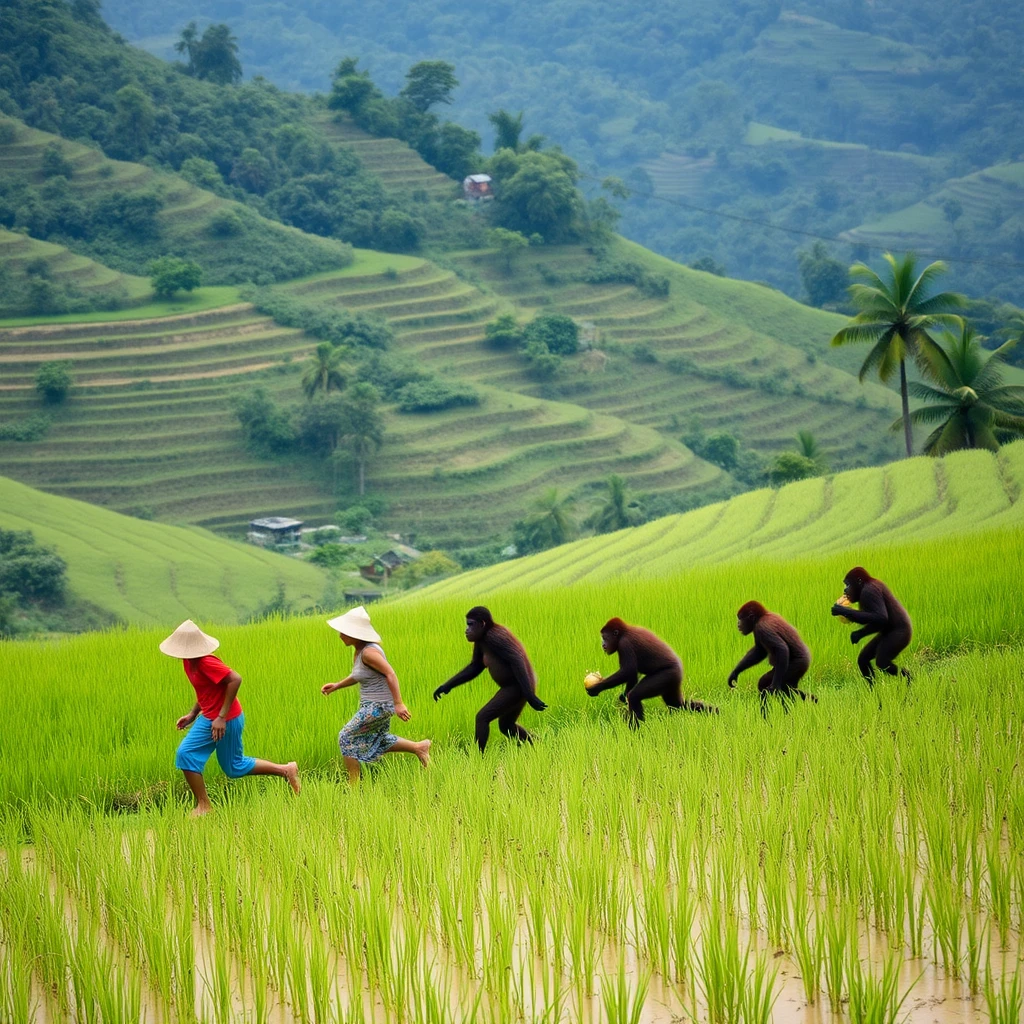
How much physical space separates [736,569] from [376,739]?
8.46 metres

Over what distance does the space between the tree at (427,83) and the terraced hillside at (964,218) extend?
203 ft

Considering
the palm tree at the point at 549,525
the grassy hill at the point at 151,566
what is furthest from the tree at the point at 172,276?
the palm tree at the point at 549,525

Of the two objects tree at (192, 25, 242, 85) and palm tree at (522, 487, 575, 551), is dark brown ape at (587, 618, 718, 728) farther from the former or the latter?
tree at (192, 25, 242, 85)

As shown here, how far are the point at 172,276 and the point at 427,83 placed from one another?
36038mm

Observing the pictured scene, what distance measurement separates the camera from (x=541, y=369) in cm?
6619

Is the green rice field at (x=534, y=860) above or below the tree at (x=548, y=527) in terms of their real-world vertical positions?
above

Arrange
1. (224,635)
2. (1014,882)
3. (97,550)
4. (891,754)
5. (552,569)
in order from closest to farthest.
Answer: (1014,882) → (891,754) → (224,635) → (552,569) → (97,550)

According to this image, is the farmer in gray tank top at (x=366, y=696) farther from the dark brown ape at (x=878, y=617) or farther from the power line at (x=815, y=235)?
the power line at (x=815, y=235)

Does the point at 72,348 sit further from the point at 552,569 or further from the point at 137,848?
the point at 137,848

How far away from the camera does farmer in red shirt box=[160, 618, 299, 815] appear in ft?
21.6

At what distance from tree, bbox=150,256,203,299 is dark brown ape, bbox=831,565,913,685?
187ft

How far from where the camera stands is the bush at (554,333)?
67000 millimetres

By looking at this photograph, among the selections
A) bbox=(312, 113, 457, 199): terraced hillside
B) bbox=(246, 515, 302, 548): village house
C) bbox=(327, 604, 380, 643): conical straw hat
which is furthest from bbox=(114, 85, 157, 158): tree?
bbox=(327, 604, 380, 643): conical straw hat

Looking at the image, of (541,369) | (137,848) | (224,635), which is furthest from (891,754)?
(541,369)
